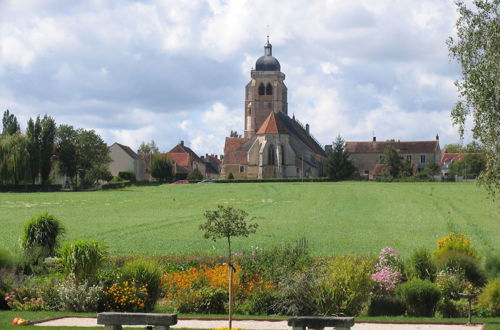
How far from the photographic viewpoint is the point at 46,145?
294 ft

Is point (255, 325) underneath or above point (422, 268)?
underneath

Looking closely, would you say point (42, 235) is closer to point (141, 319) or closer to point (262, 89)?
point (141, 319)

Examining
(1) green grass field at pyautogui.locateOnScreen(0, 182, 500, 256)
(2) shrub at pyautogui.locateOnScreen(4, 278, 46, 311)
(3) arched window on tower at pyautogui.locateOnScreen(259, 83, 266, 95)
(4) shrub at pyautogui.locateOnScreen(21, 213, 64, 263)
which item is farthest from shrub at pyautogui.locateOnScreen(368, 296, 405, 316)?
(3) arched window on tower at pyautogui.locateOnScreen(259, 83, 266, 95)

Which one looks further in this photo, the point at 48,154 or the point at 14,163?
the point at 48,154

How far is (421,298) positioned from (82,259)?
8.11 meters

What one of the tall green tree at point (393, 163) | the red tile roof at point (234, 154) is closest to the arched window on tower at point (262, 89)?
the red tile roof at point (234, 154)

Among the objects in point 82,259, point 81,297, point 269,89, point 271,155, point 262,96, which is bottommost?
point 81,297

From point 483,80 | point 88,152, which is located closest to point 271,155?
point 88,152

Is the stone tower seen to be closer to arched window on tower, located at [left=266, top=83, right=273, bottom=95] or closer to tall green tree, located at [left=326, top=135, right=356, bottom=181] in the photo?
arched window on tower, located at [left=266, top=83, right=273, bottom=95]

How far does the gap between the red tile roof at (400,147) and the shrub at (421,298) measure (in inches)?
5570

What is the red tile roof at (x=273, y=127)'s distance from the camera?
434 feet

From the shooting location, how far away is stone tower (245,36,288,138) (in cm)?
15338

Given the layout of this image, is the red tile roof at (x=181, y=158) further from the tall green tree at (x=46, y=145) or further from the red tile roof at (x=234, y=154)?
the tall green tree at (x=46, y=145)

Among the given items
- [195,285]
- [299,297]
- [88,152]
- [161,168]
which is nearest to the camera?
[299,297]
